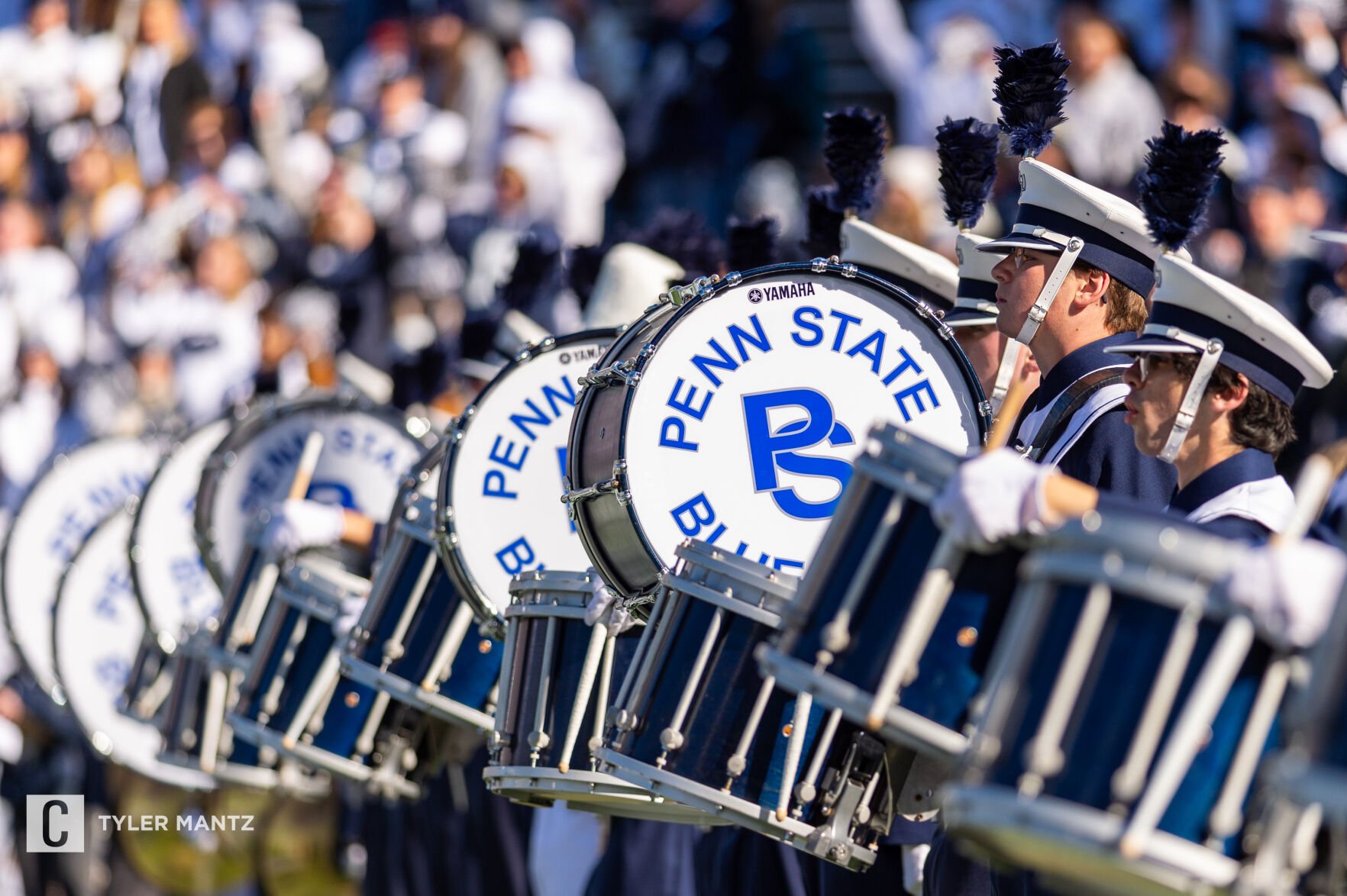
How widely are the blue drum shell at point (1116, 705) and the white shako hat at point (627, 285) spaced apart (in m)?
3.68

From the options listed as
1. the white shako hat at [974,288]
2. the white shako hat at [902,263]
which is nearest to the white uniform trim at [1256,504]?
the white shako hat at [974,288]

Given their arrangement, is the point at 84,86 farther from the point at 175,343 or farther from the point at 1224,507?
the point at 1224,507

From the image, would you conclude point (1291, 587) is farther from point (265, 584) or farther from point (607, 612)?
point (265, 584)

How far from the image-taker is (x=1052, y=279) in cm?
473

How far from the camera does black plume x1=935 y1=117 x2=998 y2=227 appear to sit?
5.03 metres

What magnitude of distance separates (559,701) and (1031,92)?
1.61 m

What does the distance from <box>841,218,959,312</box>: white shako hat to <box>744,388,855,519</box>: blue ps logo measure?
3.67 feet

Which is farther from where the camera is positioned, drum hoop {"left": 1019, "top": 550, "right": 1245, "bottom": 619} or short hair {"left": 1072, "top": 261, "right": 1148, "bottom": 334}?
short hair {"left": 1072, "top": 261, "right": 1148, "bottom": 334}

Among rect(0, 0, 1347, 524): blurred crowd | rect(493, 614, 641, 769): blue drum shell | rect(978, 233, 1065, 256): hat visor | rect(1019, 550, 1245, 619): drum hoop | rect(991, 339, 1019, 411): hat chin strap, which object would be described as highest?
rect(0, 0, 1347, 524): blurred crowd

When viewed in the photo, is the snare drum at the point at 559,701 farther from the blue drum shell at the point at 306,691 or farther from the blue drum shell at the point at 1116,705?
the blue drum shell at the point at 1116,705

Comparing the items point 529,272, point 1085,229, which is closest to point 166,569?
point 529,272

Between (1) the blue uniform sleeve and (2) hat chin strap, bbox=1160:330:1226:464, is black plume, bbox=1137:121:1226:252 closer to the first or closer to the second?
(2) hat chin strap, bbox=1160:330:1226:464

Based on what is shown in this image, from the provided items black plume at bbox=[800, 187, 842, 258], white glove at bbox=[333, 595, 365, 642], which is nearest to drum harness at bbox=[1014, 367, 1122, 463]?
black plume at bbox=[800, 187, 842, 258]

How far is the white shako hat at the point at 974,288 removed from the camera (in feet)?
17.1
